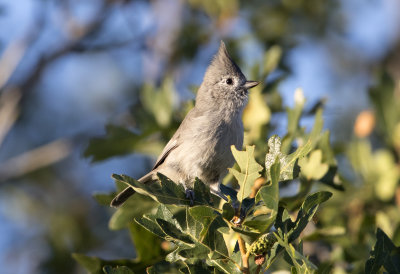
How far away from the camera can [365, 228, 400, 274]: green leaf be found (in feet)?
5.87

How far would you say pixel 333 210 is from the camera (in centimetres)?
313

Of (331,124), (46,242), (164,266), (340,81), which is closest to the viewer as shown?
(164,266)

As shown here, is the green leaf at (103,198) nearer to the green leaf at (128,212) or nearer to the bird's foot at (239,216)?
the green leaf at (128,212)

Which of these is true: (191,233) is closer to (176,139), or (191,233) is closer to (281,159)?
(281,159)

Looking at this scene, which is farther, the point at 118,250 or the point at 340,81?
the point at 340,81

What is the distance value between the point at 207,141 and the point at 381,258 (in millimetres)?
1379

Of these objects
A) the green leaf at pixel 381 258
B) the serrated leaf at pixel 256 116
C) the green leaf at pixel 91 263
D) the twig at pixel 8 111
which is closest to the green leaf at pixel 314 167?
the green leaf at pixel 381 258

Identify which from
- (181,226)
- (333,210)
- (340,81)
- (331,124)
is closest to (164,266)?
(181,226)

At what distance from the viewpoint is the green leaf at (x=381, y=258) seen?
1.79m

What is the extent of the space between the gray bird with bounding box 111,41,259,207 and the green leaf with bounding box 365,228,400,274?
1023 mm

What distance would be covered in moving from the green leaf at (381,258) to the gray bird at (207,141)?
3.36 ft

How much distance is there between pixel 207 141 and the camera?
2938 mm

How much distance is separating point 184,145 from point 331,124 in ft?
9.64

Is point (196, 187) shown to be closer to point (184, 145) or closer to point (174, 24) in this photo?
point (184, 145)
